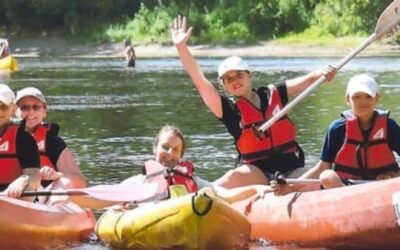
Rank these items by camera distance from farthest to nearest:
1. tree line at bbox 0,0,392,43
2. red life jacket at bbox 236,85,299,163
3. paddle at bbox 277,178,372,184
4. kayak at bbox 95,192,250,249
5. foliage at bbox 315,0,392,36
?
tree line at bbox 0,0,392,43, foliage at bbox 315,0,392,36, red life jacket at bbox 236,85,299,163, paddle at bbox 277,178,372,184, kayak at bbox 95,192,250,249

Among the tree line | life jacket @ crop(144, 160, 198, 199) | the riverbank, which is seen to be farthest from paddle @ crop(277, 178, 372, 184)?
the tree line

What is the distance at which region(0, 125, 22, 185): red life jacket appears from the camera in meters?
7.30

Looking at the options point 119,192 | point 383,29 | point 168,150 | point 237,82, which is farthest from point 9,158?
point 383,29

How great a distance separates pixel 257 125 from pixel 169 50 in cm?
4139

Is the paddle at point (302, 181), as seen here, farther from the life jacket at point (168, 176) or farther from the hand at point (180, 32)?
the hand at point (180, 32)

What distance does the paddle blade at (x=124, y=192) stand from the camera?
740cm

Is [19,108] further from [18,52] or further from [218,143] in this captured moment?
[18,52]

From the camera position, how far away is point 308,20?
50.0 meters

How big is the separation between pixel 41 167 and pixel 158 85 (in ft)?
58.8

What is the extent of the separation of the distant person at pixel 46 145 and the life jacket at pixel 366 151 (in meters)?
2.05

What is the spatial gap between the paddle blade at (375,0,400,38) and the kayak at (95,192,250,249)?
247cm

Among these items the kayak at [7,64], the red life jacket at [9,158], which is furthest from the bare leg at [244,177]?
the kayak at [7,64]

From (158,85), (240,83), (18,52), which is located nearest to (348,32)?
(18,52)

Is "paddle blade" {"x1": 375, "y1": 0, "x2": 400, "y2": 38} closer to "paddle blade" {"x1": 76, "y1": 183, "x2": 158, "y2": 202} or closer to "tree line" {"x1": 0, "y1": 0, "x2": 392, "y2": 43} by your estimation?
"paddle blade" {"x1": 76, "y1": 183, "x2": 158, "y2": 202}
